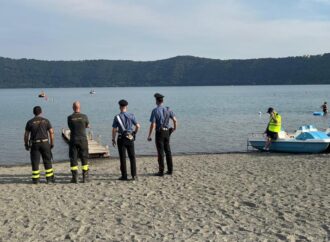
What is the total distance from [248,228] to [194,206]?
1.62 metres

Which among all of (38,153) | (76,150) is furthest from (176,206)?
(38,153)

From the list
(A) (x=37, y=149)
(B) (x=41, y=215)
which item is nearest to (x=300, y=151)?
(A) (x=37, y=149)

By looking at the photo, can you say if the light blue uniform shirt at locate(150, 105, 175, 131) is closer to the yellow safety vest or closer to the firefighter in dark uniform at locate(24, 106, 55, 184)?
the firefighter in dark uniform at locate(24, 106, 55, 184)

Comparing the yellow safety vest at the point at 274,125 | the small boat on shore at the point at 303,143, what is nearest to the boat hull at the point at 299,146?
the small boat on shore at the point at 303,143

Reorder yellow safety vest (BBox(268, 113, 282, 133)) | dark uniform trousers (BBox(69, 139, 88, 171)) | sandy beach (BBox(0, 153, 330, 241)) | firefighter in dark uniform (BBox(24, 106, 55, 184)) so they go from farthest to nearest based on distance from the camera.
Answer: yellow safety vest (BBox(268, 113, 282, 133)) → dark uniform trousers (BBox(69, 139, 88, 171)) → firefighter in dark uniform (BBox(24, 106, 55, 184)) → sandy beach (BBox(0, 153, 330, 241))

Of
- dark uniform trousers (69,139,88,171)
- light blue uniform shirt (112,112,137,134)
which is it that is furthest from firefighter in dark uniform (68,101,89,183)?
light blue uniform shirt (112,112,137,134)

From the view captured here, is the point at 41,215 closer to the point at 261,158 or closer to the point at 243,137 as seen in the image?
the point at 261,158

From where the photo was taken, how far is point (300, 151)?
16.5 metres

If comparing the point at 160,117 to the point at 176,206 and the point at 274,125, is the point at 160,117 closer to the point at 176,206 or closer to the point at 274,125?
the point at 176,206

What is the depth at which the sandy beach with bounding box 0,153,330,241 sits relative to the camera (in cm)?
673

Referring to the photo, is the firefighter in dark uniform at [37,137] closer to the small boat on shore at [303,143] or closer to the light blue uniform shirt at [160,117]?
the light blue uniform shirt at [160,117]

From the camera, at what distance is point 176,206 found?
8.36m

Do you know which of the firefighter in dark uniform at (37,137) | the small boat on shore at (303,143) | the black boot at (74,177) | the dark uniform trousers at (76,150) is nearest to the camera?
the firefighter in dark uniform at (37,137)

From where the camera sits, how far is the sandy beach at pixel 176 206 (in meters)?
6.73
